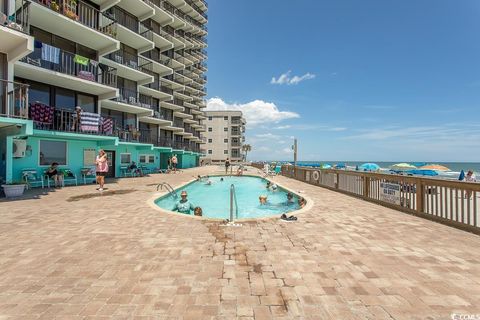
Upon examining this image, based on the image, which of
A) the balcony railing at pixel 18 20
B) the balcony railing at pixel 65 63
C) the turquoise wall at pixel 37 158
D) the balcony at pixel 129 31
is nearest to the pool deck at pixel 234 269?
the balcony railing at pixel 18 20

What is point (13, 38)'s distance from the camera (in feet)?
29.8

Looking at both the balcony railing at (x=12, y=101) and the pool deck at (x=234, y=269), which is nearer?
the pool deck at (x=234, y=269)

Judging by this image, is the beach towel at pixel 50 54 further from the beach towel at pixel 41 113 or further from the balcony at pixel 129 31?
the balcony at pixel 129 31

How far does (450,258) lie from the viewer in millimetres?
4066

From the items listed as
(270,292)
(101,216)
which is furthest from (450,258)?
(101,216)

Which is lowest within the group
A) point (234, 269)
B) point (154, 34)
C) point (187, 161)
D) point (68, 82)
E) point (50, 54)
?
point (234, 269)

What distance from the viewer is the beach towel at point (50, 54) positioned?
1199 centimetres

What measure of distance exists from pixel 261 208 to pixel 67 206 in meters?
8.50

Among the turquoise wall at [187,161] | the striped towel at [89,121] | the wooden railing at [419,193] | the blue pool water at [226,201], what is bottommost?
the blue pool water at [226,201]

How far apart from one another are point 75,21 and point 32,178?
29.5 feet

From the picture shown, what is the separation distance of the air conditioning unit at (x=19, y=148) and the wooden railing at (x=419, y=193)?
53.5 ft

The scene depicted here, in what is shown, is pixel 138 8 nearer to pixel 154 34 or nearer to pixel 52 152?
pixel 154 34

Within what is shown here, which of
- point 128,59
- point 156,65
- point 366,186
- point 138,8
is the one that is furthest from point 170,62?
point 366,186

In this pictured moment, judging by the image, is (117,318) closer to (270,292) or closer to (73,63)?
(270,292)
